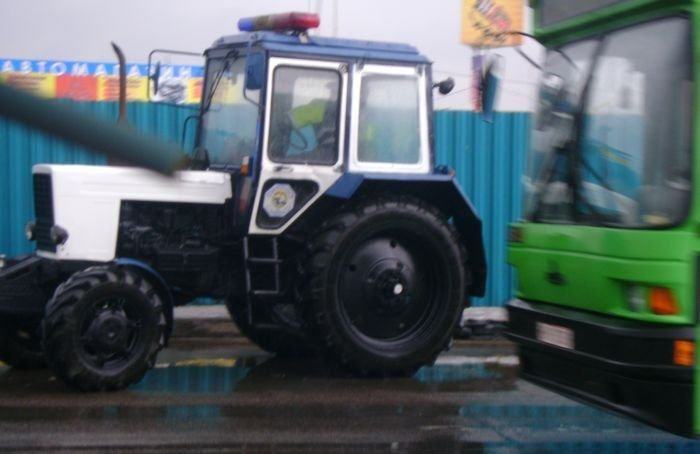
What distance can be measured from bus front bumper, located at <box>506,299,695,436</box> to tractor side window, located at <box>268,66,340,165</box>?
2626mm

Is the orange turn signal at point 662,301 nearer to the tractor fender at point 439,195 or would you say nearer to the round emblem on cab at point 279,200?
the tractor fender at point 439,195

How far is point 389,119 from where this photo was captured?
26.5ft

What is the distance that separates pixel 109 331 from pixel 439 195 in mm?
2999

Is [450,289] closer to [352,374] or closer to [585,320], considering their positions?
[352,374]

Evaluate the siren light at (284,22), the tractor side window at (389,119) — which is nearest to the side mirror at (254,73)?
the siren light at (284,22)

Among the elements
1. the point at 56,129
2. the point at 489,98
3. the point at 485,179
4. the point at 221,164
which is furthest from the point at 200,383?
the point at 56,129

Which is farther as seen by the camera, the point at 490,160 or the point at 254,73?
the point at 490,160

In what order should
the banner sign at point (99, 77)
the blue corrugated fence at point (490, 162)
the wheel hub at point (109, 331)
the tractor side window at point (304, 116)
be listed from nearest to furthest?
1. the wheel hub at point (109, 331)
2. the tractor side window at point (304, 116)
3. the blue corrugated fence at point (490, 162)
4. the banner sign at point (99, 77)

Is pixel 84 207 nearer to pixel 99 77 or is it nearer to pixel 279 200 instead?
pixel 279 200

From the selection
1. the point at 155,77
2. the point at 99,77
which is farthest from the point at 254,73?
the point at 99,77

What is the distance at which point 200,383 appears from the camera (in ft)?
25.1

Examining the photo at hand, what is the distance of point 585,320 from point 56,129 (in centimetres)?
420

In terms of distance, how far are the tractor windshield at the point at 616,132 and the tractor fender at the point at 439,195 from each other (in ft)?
6.51

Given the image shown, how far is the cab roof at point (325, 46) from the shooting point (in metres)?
7.69
